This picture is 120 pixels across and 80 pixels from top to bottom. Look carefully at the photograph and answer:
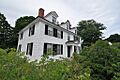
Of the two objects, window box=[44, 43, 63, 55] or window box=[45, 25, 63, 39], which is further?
window box=[45, 25, 63, 39]

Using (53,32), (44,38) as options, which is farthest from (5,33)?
(44,38)

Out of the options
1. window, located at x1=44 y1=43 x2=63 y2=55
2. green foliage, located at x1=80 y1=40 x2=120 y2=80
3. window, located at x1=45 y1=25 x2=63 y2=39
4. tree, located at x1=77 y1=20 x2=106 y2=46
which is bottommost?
green foliage, located at x1=80 y1=40 x2=120 y2=80

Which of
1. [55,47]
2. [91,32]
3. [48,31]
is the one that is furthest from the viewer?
[91,32]

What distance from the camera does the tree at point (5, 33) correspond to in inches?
1346

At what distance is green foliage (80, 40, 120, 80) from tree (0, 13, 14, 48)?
3037 cm

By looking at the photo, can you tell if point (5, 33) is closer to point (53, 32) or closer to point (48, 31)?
point (53, 32)

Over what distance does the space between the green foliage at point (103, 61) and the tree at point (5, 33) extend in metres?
30.4

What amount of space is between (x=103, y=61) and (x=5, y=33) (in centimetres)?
3343

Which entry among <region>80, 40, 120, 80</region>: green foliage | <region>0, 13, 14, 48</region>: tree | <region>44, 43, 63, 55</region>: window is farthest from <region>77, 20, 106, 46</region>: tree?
<region>80, 40, 120, 80</region>: green foliage

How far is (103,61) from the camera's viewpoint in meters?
6.57

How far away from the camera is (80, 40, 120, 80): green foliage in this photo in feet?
20.4

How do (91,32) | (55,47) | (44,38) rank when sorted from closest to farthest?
(44,38) < (55,47) < (91,32)

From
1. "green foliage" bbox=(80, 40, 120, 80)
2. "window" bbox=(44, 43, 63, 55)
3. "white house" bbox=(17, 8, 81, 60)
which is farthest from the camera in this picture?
"window" bbox=(44, 43, 63, 55)

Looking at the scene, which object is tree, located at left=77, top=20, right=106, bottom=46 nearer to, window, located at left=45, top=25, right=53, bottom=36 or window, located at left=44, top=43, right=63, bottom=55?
window, located at left=44, top=43, right=63, bottom=55
